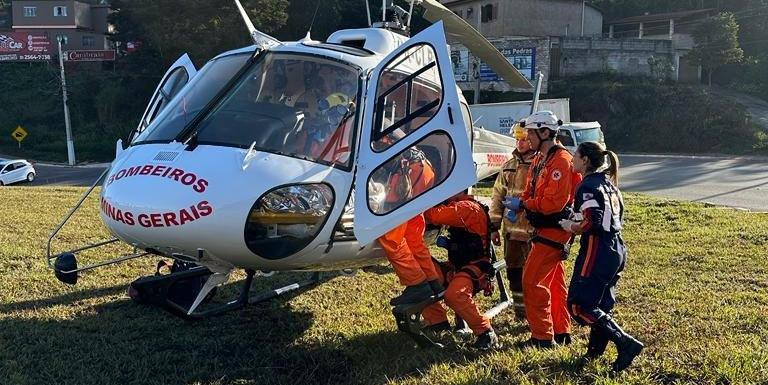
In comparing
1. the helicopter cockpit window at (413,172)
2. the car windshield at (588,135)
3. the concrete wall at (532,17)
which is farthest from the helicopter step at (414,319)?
the concrete wall at (532,17)

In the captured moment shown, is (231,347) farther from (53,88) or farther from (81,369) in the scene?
(53,88)

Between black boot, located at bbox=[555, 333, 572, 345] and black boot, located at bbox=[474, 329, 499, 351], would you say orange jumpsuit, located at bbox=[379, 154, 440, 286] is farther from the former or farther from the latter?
black boot, located at bbox=[555, 333, 572, 345]

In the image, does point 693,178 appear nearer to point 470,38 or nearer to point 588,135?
point 588,135

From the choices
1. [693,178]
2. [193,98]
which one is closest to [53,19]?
[693,178]

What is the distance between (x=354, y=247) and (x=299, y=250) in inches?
19.0

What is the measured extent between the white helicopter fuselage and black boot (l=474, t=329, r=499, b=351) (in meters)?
1.07

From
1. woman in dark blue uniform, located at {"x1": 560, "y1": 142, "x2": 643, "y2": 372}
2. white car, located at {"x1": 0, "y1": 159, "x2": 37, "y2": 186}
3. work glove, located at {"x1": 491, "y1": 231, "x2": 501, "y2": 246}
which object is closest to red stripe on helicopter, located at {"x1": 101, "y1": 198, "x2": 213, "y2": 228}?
woman in dark blue uniform, located at {"x1": 560, "y1": 142, "x2": 643, "y2": 372}

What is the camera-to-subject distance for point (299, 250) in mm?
3963

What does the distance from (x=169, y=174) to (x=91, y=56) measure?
5251 centimetres

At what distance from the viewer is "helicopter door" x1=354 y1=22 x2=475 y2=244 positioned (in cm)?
399

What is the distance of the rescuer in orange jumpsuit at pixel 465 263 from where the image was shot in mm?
4359

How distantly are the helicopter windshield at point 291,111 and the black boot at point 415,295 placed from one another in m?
0.93

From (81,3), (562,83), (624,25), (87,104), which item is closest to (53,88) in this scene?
(87,104)

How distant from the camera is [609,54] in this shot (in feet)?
139
